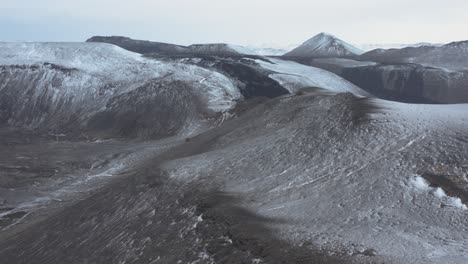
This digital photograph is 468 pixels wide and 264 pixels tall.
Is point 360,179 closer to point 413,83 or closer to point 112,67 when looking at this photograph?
point 112,67

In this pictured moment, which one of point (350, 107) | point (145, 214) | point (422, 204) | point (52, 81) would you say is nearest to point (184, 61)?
point (52, 81)

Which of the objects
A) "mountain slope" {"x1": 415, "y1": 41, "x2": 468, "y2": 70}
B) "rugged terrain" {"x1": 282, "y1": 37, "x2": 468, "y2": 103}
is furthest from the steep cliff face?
"mountain slope" {"x1": 415, "y1": 41, "x2": 468, "y2": 70}

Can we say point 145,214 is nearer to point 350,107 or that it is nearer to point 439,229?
point 439,229

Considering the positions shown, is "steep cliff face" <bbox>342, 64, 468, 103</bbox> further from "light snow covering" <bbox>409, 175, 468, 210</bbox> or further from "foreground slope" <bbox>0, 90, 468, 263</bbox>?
"light snow covering" <bbox>409, 175, 468, 210</bbox>

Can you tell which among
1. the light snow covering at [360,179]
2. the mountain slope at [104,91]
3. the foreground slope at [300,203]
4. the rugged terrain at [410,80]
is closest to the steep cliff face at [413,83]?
the rugged terrain at [410,80]

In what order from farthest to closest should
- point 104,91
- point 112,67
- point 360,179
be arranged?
point 112,67
point 104,91
point 360,179

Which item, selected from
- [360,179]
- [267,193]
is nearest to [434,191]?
[360,179]
